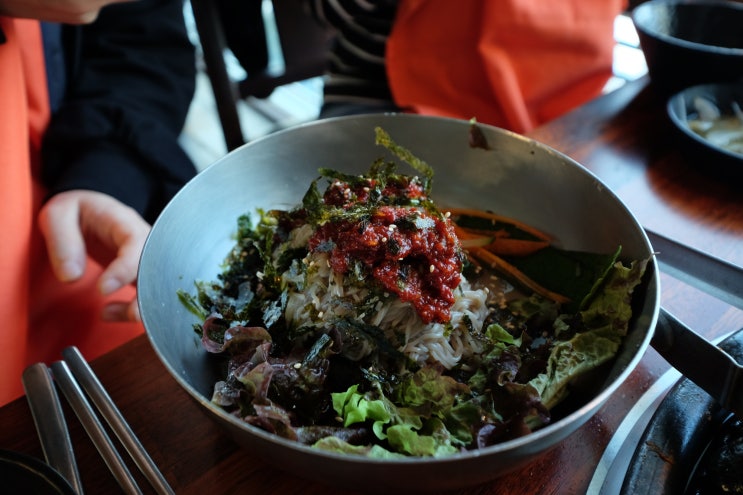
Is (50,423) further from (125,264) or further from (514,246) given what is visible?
(514,246)

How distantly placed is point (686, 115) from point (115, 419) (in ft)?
5.57

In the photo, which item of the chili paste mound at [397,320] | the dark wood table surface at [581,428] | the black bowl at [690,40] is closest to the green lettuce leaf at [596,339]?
the chili paste mound at [397,320]

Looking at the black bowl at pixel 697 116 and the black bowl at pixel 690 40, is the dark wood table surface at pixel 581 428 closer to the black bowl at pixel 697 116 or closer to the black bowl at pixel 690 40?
the black bowl at pixel 697 116

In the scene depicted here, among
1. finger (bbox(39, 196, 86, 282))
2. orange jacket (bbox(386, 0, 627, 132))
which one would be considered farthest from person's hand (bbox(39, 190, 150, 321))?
orange jacket (bbox(386, 0, 627, 132))

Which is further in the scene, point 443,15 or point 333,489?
point 443,15

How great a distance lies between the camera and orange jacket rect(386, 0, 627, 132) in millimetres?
1874

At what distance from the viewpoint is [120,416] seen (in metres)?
0.91

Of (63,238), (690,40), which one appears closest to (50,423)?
(63,238)

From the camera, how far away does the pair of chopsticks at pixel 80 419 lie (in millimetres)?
826

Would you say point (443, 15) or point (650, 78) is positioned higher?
point (443, 15)

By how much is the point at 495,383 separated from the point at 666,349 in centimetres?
31

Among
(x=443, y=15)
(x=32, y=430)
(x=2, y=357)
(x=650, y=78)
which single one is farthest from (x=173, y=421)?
(x=650, y=78)

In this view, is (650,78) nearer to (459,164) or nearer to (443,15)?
(443,15)

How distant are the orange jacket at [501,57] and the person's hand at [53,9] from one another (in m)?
1.04
